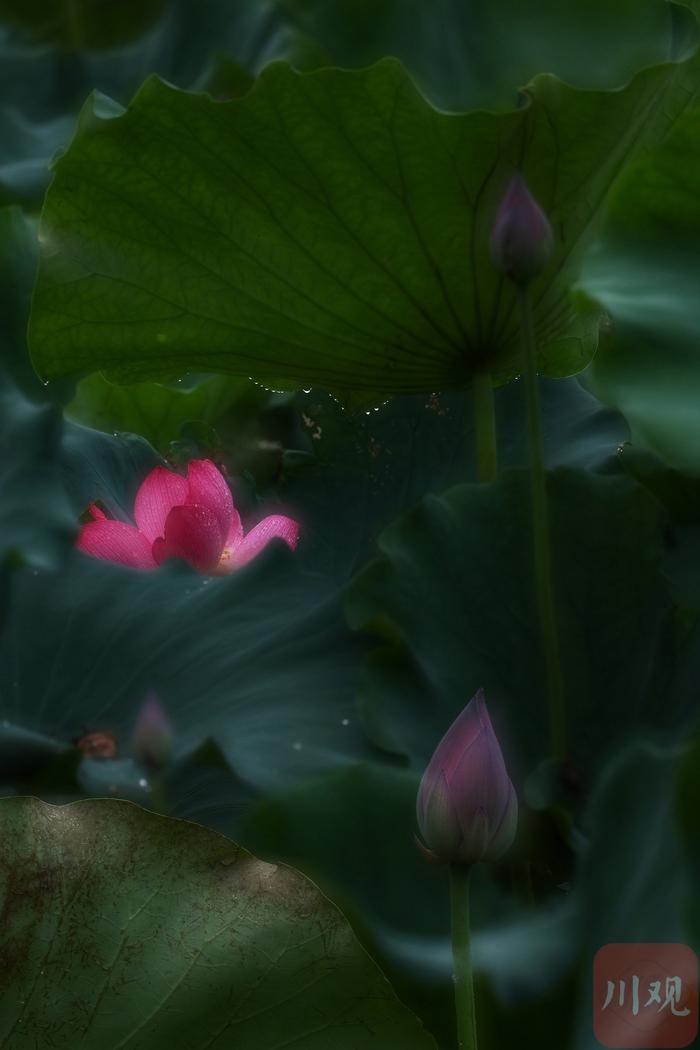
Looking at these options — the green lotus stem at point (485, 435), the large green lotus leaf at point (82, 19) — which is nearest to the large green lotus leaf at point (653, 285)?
the green lotus stem at point (485, 435)

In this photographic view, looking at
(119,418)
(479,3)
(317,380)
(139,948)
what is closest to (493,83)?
(479,3)

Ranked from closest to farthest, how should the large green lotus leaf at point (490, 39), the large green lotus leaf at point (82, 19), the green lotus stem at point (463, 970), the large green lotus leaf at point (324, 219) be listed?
the green lotus stem at point (463, 970) → the large green lotus leaf at point (324, 219) → the large green lotus leaf at point (490, 39) → the large green lotus leaf at point (82, 19)

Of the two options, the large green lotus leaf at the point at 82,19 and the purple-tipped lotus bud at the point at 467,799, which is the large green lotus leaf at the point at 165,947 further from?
the large green lotus leaf at the point at 82,19

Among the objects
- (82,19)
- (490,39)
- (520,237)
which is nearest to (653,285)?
(520,237)

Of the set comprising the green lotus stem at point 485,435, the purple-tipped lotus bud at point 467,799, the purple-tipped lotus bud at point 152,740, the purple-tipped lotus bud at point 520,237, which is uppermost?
the purple-tipped lotus bud at point 520,237

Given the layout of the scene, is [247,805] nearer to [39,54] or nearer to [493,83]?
[493,83]

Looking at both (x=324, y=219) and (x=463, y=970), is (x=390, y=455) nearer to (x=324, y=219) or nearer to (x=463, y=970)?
(x=324, y=219)
